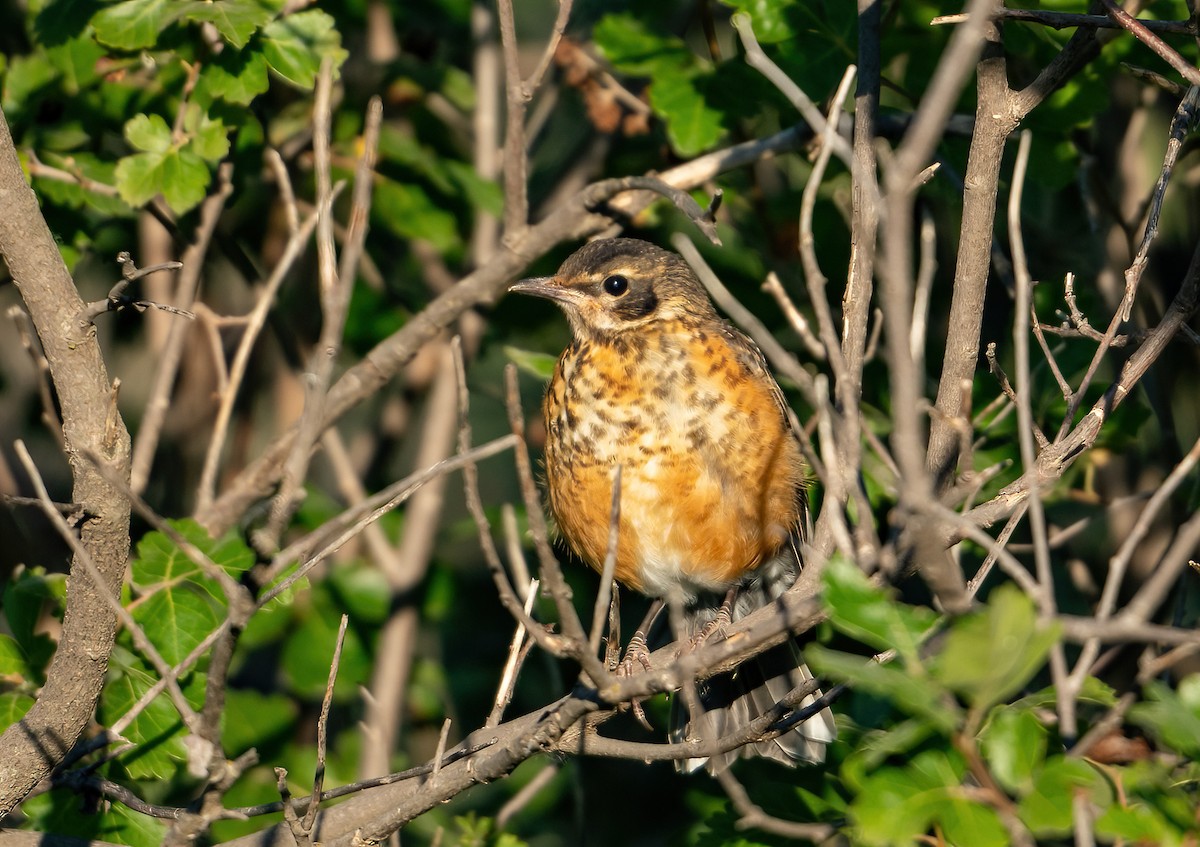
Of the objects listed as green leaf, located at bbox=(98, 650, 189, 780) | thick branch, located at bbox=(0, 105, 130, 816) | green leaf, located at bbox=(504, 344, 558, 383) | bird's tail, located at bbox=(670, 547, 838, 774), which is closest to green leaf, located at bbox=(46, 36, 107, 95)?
thick branch, located at bbox=(0, 105, 130, 816)

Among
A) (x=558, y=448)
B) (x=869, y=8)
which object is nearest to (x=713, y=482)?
(x=558, y=448)

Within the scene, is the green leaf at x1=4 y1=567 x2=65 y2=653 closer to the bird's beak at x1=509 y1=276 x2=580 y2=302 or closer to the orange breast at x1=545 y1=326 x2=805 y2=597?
the orange breast at x1=545 y1=326 x2=805 y2=597

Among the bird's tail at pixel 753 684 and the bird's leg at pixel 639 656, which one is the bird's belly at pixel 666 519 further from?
the bird's tail at pixel 753 684

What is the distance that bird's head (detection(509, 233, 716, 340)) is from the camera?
5129mm

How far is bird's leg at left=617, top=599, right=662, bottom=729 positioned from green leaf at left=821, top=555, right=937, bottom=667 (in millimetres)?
2164

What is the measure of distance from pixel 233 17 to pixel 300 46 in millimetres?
357

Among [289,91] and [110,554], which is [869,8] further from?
[289,91]

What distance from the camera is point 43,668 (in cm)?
403

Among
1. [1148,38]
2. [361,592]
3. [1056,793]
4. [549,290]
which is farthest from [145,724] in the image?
[1148,38]

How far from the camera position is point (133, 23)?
4.23 meters

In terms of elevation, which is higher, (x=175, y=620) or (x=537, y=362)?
(x=537, y=362)

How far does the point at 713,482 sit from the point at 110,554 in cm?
211

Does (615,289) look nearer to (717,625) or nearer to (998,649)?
(717,625)

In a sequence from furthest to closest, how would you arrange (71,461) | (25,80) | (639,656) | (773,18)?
(639,656), (25,80), (773,18), (71,461)
